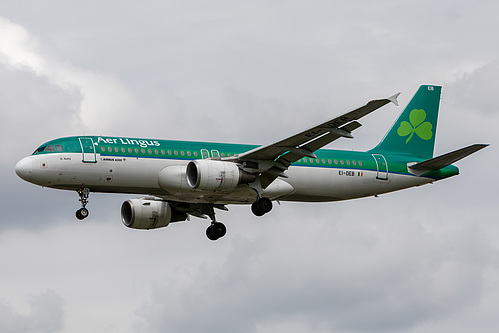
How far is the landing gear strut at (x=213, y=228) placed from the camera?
183 feet

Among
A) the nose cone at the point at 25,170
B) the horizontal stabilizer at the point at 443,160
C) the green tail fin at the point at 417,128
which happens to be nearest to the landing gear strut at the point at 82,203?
the nose cone at the point at 25,170

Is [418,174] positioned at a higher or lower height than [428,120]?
lower

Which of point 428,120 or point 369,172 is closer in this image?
point 369,172

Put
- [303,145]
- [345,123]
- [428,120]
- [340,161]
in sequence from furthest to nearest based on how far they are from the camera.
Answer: [428,120] < [340,161] < [303,145] < [345,123]

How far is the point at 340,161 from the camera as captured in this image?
54.1 meters

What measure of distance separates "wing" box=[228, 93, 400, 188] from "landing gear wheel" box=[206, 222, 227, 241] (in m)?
5.98

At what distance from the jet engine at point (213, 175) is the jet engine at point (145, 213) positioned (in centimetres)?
671

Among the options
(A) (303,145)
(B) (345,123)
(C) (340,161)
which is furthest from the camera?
(C) (340,161)

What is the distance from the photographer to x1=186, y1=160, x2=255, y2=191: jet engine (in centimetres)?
4803

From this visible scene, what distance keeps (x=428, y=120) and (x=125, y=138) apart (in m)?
19.5

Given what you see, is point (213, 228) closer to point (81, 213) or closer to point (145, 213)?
point (145, 213)

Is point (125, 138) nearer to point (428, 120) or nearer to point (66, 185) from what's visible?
point (66, 185)

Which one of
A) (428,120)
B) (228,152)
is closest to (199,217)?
(228,152)

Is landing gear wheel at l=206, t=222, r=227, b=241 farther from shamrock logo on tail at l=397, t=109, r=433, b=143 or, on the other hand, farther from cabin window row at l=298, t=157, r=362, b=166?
shamrock logo on tail at l=397, t=109, r=433, b=143
